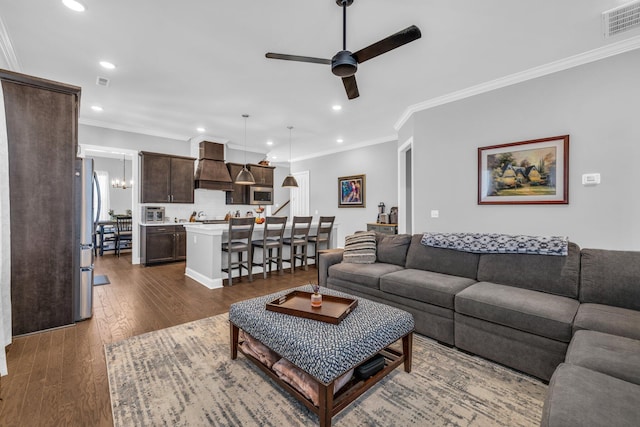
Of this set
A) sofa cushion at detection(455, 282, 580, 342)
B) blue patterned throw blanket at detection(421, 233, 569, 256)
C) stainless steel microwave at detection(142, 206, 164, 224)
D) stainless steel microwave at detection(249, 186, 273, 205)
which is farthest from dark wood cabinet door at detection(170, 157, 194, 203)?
sofa cushion at detection(455, 282, 580, 342)

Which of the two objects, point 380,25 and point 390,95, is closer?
point 380,25

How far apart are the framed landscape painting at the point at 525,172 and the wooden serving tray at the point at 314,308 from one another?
2791 millimetres

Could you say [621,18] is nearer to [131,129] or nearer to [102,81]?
[102,81]

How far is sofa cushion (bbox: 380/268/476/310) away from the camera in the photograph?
238 centimetres

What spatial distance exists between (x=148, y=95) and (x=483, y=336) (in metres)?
5.04

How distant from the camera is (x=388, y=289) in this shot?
109 inches

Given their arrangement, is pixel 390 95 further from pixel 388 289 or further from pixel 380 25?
pixel 388 289

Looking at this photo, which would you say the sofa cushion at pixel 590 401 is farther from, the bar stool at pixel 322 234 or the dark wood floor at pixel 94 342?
the bar stool at pixel 322 234

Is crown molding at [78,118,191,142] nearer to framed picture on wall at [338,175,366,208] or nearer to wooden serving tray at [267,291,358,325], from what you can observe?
framed picture on wall at [338,175,366,208]

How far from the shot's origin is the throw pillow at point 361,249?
3.43 metres

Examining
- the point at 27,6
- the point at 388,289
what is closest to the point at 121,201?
the point at 27,6

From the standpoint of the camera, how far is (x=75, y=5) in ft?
7.62

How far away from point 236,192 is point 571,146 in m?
6.37

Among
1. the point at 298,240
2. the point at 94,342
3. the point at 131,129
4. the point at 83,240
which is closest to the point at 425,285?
the point at 94,342
